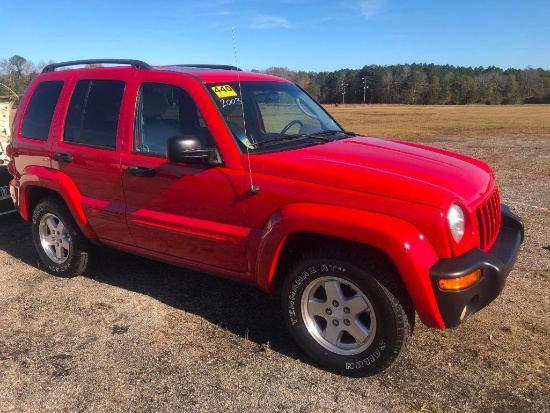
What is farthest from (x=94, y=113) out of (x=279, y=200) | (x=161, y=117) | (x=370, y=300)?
(x=370, y=300)

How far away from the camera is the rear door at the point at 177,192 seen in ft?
11.5

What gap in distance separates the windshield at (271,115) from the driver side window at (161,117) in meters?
0.25

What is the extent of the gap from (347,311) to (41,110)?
3.60 meters

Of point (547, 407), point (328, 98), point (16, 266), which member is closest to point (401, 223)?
point (547, 407)

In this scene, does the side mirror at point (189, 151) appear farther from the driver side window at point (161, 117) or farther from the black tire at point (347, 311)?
the black tire at point (347, 311)

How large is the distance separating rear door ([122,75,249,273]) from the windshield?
0.74ft

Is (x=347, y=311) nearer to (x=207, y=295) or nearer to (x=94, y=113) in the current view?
(x=207, y=295)

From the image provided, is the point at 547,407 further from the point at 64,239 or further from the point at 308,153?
the point at 64,239

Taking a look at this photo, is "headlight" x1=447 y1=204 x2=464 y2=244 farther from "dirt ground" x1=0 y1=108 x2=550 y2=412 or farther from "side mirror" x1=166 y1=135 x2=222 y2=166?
"side mirror" x1=166 y1=135 x2=222 y2=166

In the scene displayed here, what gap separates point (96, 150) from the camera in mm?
4230

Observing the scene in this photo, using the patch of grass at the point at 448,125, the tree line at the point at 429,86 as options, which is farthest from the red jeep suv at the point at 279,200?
the tree line at the point at 429,86

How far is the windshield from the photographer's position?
3.62 meters

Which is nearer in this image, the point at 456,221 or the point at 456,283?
the point at 456,283

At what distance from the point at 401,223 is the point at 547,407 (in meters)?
1.36
